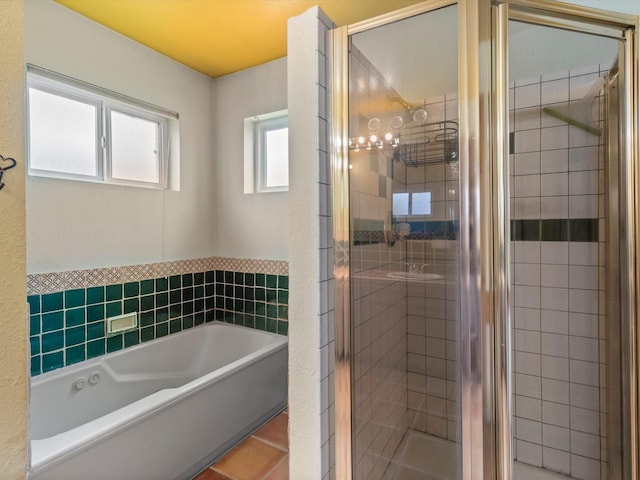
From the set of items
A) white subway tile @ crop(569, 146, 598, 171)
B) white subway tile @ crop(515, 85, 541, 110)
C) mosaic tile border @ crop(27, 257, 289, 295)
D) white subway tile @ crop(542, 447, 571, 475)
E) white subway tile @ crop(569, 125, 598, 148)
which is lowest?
white subway tile @ crop(542, 447, 571, 475)

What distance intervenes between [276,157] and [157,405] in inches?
73.8

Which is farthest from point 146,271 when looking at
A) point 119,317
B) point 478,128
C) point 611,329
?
point 611,329

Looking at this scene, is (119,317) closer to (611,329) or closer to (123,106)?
(123,106)

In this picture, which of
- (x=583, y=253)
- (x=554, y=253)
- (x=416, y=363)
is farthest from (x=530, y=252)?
(x=416, y=363)

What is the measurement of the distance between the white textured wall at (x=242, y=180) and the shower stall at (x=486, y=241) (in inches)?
46.4

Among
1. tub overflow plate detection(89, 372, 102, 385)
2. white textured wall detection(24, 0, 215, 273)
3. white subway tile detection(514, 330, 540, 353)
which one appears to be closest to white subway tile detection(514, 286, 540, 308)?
white subway tile detection(514, 330, 540, 353)

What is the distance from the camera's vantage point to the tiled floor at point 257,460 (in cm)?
158

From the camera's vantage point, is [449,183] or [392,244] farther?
[392,244]

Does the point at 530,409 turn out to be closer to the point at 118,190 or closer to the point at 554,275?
the point at 554,275

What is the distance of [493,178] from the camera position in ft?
3.41

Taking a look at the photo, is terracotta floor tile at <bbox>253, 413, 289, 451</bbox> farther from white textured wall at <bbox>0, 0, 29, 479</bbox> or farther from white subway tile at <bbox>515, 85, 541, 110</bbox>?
white subway tile at <bbox>515, 85, 541, 110</bbox>

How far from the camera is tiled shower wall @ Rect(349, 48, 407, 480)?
1.27m

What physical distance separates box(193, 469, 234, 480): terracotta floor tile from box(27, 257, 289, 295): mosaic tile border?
4.05ft

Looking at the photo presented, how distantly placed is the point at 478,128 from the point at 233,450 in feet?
6.42
